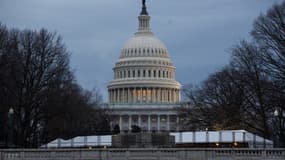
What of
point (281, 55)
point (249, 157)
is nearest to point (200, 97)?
point (281, 55)

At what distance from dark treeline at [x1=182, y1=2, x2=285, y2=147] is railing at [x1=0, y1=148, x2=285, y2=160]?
22152mm

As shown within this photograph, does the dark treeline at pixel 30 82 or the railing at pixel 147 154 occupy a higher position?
the dark treeline at pixel 30 82

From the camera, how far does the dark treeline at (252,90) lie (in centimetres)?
6397

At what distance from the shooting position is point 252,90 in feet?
253

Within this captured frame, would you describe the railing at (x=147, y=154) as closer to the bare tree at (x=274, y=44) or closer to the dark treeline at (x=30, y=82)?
the bare tree at (x=274, y=44)

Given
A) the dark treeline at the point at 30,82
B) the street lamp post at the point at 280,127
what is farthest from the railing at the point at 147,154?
the dark treeline at the point at 30,82

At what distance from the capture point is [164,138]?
4844cm

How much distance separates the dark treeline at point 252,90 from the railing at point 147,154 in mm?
22152

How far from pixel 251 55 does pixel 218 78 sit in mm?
25305

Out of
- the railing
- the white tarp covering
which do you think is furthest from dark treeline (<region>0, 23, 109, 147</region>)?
the railing

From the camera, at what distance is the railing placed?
131ft

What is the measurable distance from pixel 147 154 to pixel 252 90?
38.6 metres

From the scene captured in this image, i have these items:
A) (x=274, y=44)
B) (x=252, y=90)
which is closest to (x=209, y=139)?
(x=274, y=44)

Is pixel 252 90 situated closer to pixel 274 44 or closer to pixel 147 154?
pixel 274 44
